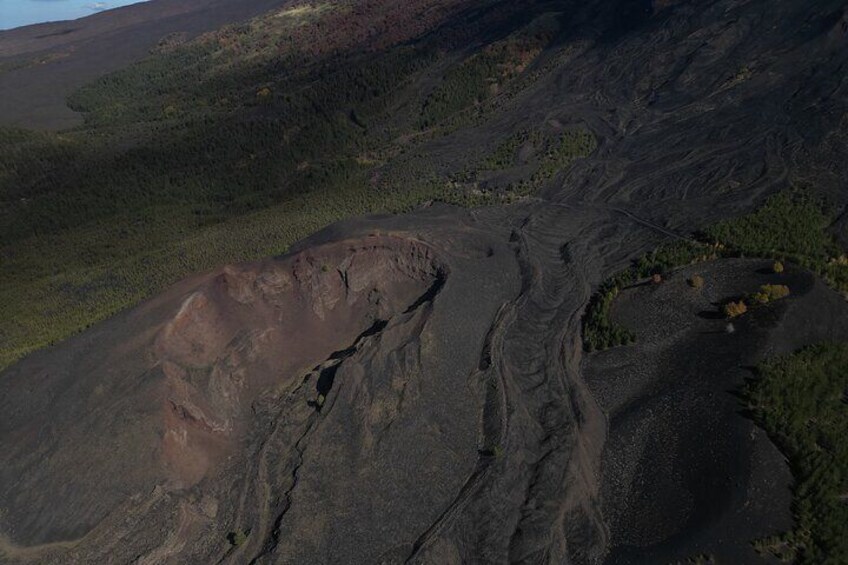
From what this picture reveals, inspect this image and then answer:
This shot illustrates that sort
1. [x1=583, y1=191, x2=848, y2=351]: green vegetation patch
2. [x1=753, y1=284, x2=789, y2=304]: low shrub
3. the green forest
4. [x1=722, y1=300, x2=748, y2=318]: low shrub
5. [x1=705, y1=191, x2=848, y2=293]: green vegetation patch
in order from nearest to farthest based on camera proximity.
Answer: [x1=753, y1=284, x2=789, y2=304]: low shrub
[x1=722, y1=300, x2=748, y2=318]: low shrub
[x1=583, y1=191, x2=848, y2=351]: green vegetation patch
[x1=705, y1=191, x2=848, y2=293]: green vegetation patch
the green forest

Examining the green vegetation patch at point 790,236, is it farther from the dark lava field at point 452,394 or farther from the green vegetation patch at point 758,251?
the dark lava field at point 452,394

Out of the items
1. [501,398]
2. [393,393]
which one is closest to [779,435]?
[501,398]

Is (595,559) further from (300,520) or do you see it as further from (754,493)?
(300,520)

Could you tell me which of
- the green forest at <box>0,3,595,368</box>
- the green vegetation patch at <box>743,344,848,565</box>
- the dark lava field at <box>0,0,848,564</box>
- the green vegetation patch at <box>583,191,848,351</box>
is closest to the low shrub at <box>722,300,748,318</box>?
the green vegetation patch at <box>583,191,848,351</box>

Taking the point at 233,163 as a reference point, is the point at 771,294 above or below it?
below

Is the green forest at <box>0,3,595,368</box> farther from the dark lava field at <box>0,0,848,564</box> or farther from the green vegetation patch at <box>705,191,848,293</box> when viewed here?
the green vegetation patch at <box>705,191,848,293</box>

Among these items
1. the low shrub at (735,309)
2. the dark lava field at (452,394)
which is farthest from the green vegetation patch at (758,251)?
the dark lava field at (452,394)

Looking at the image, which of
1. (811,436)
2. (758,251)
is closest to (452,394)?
(811,436)

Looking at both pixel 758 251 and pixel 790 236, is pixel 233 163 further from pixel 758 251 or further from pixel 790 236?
pixel 790 236
